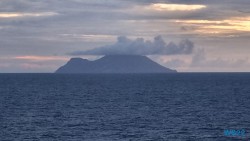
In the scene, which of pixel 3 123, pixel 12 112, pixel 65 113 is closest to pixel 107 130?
pixel 3 123

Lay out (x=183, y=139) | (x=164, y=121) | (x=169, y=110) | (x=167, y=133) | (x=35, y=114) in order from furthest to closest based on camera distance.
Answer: (x=169, y=110), (x=35, y=114), (x=164, y=121), (x=167, y=133), (x=183, y=139)

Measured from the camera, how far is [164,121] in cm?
8275

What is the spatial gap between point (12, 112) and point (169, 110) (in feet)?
118

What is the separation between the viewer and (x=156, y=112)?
98.3m

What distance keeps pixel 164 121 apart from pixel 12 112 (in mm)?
35837

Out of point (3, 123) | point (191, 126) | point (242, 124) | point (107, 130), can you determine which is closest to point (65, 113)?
point (3, 123)

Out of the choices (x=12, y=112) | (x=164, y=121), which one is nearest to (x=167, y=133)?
(x=164, y=121)

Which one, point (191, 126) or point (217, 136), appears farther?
point (191, 126)

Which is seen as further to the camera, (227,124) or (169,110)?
(169,110)

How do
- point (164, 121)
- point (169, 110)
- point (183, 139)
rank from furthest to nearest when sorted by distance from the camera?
1. point (169, 110)
2. point (164, 121)
3. point (183, 139)

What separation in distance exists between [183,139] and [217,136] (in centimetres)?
583

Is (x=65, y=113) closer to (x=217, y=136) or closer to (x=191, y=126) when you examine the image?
(x=191, y=126)

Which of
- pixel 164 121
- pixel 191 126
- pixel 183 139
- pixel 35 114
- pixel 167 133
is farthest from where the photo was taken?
pixel 35 114

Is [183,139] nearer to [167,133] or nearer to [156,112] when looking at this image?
[167,133]
